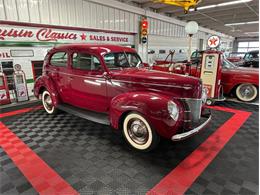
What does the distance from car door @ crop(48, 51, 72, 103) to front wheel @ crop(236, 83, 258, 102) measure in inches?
189

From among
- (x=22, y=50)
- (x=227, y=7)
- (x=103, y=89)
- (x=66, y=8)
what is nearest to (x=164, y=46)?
(x=227, y=7)

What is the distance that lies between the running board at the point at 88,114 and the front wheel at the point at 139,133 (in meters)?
0.40

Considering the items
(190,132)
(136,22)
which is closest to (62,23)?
(136,22)

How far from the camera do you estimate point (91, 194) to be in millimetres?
1884

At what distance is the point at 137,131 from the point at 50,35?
16.1 feet

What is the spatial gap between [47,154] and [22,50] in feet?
13.4

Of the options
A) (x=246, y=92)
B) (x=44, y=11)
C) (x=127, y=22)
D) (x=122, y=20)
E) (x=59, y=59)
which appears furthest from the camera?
(x=127, y=22)

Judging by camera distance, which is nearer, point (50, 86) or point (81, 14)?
point (50, 86)

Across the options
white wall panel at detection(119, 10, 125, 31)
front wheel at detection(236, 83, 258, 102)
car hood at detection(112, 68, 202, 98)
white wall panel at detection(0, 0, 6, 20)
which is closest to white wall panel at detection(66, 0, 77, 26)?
white wall panel at detection(0, 0, 6, 20)

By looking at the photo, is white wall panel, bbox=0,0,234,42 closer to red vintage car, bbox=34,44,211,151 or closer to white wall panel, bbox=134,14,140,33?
white wall panel, bbox=134,14,140,33

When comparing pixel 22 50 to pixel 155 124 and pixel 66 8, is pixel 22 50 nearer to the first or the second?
pixel 66 8

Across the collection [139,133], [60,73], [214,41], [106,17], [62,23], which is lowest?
[139,133]

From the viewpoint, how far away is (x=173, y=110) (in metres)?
2.33

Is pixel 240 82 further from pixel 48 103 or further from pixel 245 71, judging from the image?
pixel 48 103
